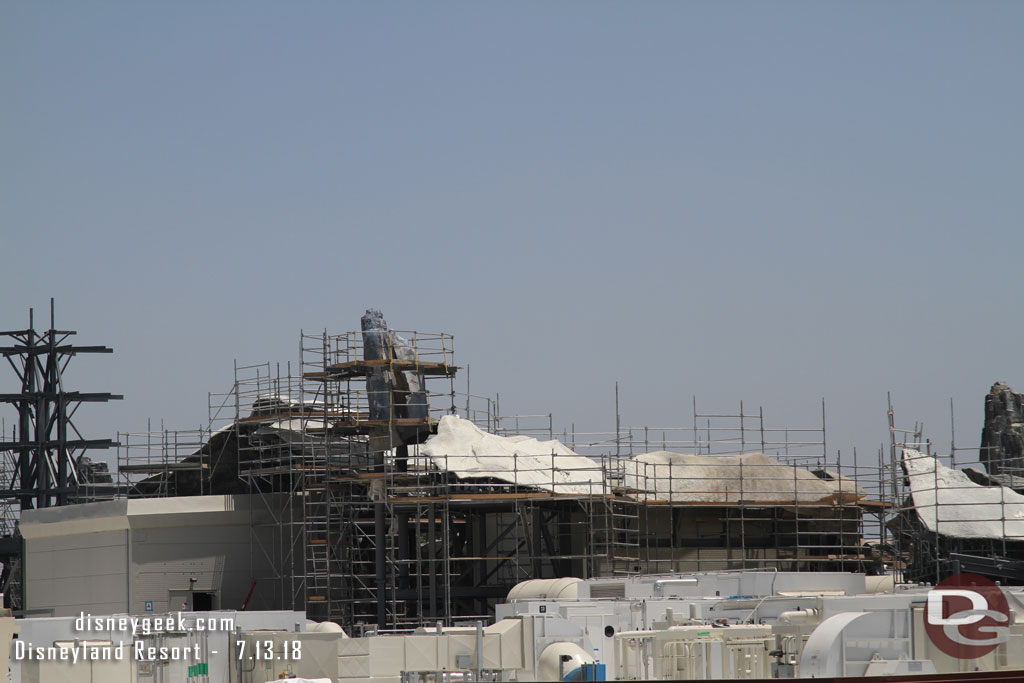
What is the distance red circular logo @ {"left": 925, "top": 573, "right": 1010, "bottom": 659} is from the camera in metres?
31.3

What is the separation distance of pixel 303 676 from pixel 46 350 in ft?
103

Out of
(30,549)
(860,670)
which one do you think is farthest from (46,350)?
(860,670)

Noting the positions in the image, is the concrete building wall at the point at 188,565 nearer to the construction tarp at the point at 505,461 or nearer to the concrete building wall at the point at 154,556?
the concrete building wall at the point at 154,556

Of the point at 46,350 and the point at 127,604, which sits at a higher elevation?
the point at 46,350

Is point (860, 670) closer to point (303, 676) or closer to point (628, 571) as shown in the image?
point (303, 676)

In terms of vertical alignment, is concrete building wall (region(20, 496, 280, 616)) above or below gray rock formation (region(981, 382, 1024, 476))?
below

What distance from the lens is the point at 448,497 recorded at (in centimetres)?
5050

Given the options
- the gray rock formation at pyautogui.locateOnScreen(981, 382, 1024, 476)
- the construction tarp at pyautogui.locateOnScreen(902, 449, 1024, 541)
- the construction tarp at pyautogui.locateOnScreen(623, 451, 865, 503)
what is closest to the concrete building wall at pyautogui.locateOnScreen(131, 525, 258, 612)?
the construction tarp at pyautogui.locateOnScreen(623, 451, 865, 503)

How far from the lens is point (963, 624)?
32.1 m

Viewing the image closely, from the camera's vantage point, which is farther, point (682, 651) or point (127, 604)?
point (127, 604)

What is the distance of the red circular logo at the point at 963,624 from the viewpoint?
31.3 meters

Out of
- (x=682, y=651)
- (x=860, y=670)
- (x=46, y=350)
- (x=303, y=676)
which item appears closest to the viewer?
(x=860, y=670)

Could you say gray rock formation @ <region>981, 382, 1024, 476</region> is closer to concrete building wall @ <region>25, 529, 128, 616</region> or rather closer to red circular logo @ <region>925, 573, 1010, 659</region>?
concrete building wall @ <region>25, 529, 128, 616</region>

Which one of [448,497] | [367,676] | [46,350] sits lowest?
[367,676]
